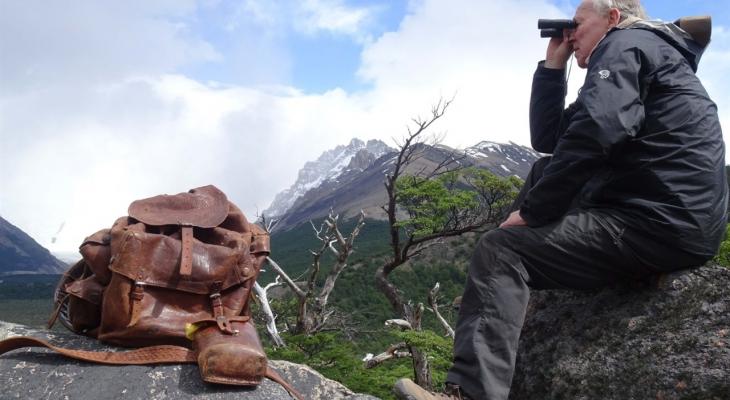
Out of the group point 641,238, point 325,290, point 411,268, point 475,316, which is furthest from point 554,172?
point 411,268

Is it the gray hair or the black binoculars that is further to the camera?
the black binoculars

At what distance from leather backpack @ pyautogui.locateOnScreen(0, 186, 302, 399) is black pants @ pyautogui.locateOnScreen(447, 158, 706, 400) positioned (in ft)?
3.04

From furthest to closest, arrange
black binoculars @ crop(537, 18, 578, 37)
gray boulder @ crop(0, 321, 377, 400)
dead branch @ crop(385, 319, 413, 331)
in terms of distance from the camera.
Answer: dead branch @ crop(385, 319, 413, 331) → black binoculars @ crop(537, 18, 578, 37) → gray boulder @ crop(0, 321, 377, 400)

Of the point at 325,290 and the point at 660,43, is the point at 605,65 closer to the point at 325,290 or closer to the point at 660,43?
the point at 660,43

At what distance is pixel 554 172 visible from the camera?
9.94 feet

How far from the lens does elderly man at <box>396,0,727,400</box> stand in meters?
2.83

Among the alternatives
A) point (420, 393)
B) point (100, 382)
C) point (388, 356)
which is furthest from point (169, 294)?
point (388, 356)

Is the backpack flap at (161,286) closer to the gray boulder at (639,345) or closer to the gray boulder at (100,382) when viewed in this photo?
the gray boulder at (100,382)

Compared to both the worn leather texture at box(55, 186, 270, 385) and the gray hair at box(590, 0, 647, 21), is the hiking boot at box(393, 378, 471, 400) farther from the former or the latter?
the gray hair at box(590, 0, 647, 21)

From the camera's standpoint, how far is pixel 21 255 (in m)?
140

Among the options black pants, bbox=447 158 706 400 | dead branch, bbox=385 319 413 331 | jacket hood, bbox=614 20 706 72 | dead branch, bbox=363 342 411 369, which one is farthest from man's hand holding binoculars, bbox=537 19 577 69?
dead branch, bbox=363 342 411 369

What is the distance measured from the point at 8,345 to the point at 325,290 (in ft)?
37.4

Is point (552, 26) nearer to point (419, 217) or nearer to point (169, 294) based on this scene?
point (169, 294)

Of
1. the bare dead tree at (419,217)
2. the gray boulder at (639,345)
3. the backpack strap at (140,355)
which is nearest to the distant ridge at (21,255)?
the bare dead tree at (419,217)
